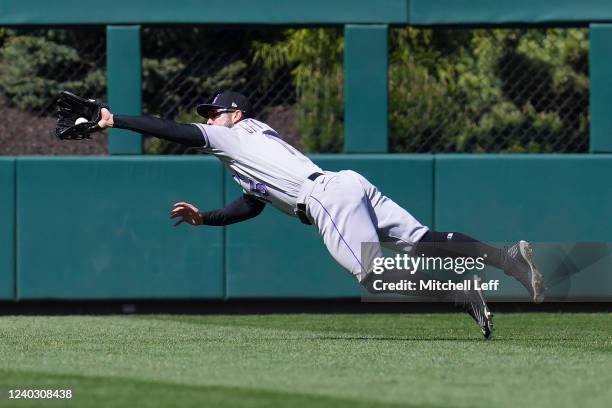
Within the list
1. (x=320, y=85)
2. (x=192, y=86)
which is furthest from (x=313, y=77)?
(x=192, y=86)

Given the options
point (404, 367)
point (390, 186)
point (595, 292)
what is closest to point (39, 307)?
point (390, 186)

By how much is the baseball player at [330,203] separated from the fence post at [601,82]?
3343 millimetres

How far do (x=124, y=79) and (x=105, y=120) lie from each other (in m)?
3.34

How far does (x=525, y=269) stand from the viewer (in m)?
7.65

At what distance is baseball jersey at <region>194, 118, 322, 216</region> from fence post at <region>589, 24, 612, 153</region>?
12.1ft

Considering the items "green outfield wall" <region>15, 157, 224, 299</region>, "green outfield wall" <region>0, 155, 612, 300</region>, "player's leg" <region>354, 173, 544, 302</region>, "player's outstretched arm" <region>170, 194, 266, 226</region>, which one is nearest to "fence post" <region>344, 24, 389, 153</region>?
"green outfield wall" <region>0, 155, 612, 300</region>

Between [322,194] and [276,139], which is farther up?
[276,139]

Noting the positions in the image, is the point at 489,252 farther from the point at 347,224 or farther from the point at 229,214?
the point at 229,214

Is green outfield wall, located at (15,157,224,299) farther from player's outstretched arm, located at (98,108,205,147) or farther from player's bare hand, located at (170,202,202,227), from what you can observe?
player's outstretched arm, located at (98,108,205,147)

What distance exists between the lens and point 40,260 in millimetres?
10656

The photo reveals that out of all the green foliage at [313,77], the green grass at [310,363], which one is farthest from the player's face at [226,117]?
the green foliage at [313,77]

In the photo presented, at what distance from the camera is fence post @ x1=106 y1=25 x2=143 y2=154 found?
35.4 feet

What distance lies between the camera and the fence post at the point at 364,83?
10.8m

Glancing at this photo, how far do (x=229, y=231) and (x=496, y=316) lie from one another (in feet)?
7.37
